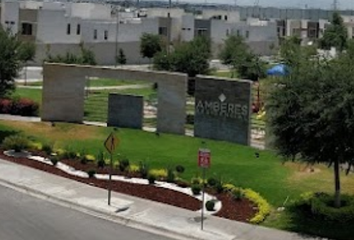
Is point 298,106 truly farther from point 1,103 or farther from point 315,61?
point 1,103

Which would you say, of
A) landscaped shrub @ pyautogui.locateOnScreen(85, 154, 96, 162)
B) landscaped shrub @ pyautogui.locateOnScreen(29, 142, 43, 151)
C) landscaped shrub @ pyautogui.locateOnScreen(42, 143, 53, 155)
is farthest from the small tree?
landscaped shrub @ pyautogui.locateOnScreen(85, 154, 96, 162)

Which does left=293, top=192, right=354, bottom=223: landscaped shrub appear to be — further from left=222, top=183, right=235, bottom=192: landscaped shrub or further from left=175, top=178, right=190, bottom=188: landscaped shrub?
left=175, top=178, right=190, bottom=188: landscaped shrub

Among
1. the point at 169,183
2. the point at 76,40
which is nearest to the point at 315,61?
the point at 169,183

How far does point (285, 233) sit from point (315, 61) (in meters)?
5.02

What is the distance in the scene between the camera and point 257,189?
23.2 metres

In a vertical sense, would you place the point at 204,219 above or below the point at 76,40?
below

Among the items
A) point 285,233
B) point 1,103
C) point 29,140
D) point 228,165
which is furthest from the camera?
point 1,103

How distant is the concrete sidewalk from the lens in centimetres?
1856

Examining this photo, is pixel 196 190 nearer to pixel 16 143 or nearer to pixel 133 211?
pixel 133 211

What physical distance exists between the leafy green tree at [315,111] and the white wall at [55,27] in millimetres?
63026

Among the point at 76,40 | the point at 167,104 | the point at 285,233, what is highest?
the point at 76,40

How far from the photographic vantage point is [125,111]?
35.7m

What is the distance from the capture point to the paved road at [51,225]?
18.3 m

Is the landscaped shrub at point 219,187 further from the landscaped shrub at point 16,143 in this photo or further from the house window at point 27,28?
the house window at point 27,28
